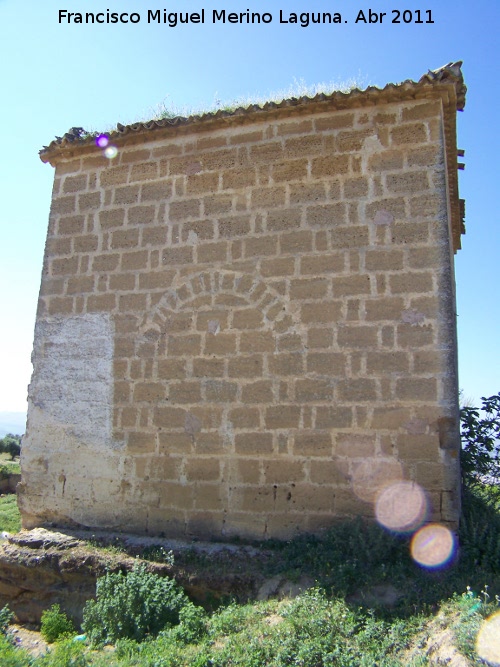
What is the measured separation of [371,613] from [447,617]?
493 mm

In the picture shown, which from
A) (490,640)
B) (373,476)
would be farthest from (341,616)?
(373,476)

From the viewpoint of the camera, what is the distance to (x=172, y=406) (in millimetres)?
5965

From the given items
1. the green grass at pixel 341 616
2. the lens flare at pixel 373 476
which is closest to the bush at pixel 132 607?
the green grass at pixel 341 616

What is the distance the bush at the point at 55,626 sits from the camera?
519cm

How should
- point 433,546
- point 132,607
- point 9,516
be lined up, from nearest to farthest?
1. point 132,607
2. point 433,546
3. point 9,516

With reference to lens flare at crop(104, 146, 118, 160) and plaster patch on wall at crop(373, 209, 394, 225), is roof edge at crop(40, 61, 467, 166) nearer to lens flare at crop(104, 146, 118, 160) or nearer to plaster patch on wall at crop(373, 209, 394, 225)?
lens flare at crop(104, 146, 118, 160)

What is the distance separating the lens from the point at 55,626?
5223 mm

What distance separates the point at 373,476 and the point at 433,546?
73 centimetres

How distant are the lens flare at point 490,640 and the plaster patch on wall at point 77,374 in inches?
157

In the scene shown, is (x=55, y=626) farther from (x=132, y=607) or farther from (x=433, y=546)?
(x=433, y=546)

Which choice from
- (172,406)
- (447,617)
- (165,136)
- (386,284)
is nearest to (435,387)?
(386,284)

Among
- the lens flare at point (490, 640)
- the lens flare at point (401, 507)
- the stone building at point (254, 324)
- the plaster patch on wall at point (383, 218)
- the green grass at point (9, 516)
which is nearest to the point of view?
the lens flare at point (490, 640)

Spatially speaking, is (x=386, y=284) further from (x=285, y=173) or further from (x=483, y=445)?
(x=483, y=445)

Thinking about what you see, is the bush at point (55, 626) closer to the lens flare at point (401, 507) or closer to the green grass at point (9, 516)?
the lens flare at point (401, 507)
